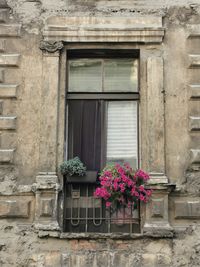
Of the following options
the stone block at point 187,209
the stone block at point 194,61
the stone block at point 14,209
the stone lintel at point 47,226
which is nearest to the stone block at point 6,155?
the stone block at point 14,209

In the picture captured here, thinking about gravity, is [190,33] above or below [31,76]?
above

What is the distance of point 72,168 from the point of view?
7711mm

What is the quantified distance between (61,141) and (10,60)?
145cm

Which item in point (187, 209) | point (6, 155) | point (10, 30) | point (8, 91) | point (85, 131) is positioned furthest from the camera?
point (10, 30)

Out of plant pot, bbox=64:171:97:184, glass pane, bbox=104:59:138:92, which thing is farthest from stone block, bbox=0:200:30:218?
glass pane, bbox=104:59:138:92

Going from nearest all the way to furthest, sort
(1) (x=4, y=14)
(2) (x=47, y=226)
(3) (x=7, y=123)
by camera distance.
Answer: (2) (x=47, y=226)
(3) (x=7, y=123)
(1) (x=4, y=14)

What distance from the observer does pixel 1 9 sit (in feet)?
27.7

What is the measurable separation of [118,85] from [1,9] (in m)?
2.14

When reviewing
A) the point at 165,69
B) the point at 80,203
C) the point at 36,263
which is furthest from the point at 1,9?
the point at 36,263

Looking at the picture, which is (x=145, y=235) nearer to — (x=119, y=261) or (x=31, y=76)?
(x=119, y=261)

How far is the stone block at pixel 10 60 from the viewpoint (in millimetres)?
8172

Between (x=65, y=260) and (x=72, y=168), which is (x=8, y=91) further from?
(x=65, y=260)

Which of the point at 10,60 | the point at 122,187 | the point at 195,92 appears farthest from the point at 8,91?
the point at 195,92

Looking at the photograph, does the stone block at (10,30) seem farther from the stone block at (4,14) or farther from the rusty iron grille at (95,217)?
the rusty iron grille at (95,217)
